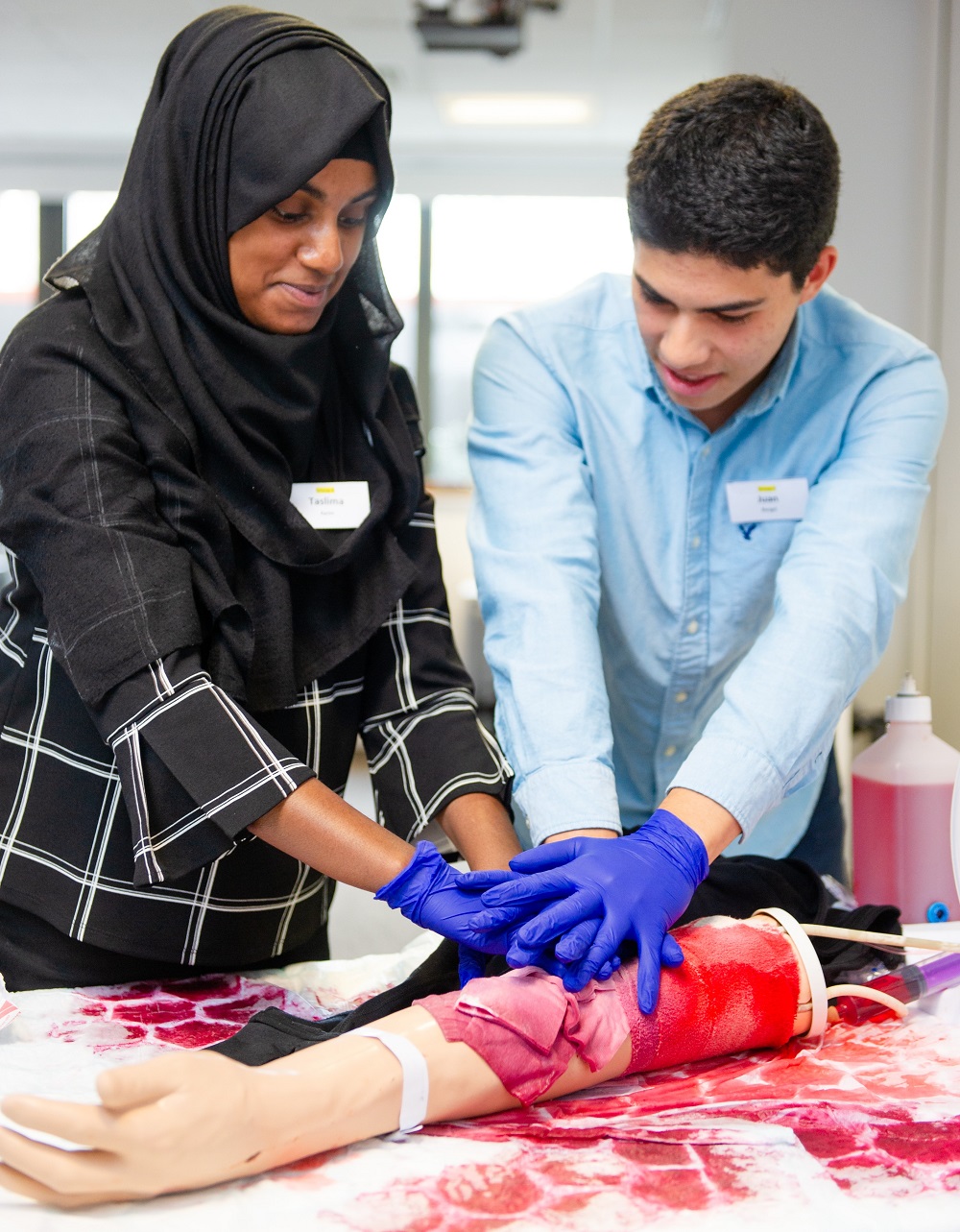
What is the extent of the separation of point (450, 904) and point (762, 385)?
2.64 ft

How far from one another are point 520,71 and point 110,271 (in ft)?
14.3

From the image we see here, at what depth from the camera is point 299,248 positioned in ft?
3.94

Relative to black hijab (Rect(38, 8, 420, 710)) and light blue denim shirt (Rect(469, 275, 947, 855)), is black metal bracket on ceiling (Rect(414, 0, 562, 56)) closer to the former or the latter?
light blue denim shirt (Rect(469, 275, 947, 855))

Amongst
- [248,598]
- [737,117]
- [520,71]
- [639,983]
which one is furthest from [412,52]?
[639,983]

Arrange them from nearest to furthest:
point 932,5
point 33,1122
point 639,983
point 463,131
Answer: point 33,1122 < point 639,983 < point 932,5 < point 463,131

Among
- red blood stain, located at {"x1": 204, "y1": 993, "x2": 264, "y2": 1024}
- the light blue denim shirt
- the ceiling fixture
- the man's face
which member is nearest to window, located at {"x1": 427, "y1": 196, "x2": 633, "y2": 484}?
the ceiling fixture

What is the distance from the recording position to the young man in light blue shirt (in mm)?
1194

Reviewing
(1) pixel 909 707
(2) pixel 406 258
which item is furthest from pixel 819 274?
(2) pixel 406 258

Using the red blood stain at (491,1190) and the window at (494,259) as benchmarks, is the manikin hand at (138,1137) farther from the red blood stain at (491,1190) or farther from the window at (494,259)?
the window at (494,259)

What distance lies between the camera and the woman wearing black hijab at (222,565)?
1062 millimetres

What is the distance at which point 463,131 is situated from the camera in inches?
233

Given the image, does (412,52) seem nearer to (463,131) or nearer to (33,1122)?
(463,131)

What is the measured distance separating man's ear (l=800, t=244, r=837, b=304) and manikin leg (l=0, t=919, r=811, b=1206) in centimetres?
77

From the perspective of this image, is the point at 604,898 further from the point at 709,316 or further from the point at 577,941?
the point at 709,316
